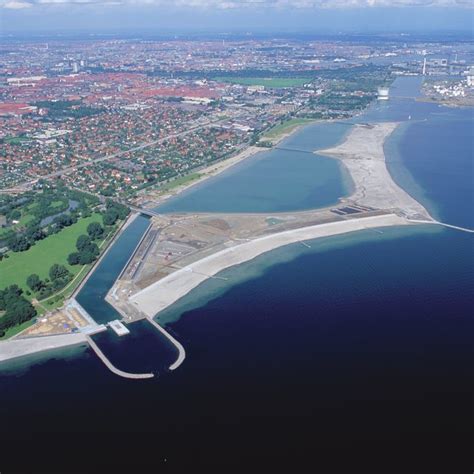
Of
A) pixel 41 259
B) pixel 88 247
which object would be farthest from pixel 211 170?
pixel 41 259

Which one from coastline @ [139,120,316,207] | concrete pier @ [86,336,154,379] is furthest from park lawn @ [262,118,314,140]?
concrete pier @ [86,336,154,379]

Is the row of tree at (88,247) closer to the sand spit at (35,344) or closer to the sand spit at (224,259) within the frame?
the sand spit at (224,259)

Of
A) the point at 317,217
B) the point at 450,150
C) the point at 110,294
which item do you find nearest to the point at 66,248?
the point at 110,294

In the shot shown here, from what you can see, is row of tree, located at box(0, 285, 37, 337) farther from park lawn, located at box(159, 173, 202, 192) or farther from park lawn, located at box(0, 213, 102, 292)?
park lawn, located at box(159, 173, 202, 192)

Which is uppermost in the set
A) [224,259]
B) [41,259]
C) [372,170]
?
[372,170]

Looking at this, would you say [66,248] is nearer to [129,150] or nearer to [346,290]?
[346,290]

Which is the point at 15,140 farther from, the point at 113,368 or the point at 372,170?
the point at 113,368

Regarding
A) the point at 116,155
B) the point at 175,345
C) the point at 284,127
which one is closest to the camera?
the point at 175,345
